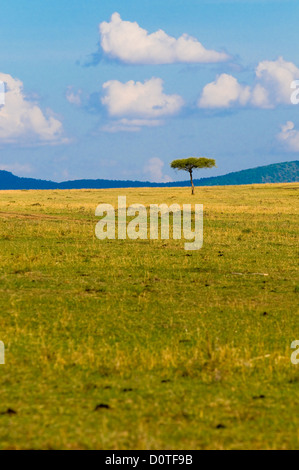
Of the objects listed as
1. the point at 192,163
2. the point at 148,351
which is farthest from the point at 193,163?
the point at 148,351

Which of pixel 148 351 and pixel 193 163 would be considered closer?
pixel 148 351

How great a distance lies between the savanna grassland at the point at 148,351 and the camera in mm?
7258

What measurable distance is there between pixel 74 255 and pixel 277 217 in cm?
2616

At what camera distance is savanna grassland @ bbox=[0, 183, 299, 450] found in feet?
23.8

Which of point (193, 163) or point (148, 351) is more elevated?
point (193, 163)

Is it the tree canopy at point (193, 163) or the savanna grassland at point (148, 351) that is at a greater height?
the tree canopy at point (193, 163)

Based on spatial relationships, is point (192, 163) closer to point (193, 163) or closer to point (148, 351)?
point (193, 163)

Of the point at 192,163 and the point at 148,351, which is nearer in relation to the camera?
the point at 148,351

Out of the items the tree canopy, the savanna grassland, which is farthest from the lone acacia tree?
the savanna grassland

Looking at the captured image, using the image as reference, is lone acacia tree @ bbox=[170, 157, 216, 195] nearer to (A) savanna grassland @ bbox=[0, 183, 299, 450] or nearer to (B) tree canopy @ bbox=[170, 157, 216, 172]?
(B) tree canopy @ bbox=[170, 157, 216, 172]

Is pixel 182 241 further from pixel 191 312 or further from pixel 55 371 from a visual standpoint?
pixel 55 371

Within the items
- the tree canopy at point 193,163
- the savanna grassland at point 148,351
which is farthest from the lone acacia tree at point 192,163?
the savanna grassland at point 148,351

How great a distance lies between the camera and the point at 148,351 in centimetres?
1082

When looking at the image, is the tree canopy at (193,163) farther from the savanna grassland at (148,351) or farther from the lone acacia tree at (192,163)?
the savanna grassland at (148,351)
